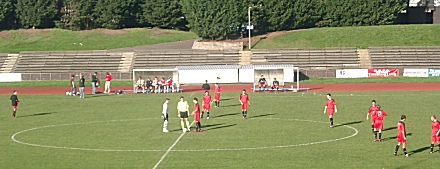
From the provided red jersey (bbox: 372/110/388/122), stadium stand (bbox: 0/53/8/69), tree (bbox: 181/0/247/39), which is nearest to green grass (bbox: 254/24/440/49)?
tree (bbox: 181/0/247/39)

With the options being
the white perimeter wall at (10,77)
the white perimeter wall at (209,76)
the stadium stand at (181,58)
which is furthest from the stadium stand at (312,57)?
the white perimeter wall at (10,77)

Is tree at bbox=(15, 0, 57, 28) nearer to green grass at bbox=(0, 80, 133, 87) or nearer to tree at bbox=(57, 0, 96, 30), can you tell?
tree at bbox=(57, 0, 96, 30)

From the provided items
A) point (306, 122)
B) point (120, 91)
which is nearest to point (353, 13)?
point (120, 91)

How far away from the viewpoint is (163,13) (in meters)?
115

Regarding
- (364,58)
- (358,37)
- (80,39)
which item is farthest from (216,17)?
(80,39)

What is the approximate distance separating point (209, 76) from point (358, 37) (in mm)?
32897

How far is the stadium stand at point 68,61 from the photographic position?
288 ft

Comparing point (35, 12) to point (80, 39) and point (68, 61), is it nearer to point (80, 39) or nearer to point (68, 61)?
point (80, 39)

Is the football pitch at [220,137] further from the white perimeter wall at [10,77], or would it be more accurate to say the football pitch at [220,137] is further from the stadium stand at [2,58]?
the stadium stand at [2,58]

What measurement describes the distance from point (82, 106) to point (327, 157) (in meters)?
28.6

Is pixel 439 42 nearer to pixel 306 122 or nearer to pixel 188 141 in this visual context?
pixel 306 122

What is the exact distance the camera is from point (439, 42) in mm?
93938

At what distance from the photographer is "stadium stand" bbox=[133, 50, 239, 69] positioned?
283 feet

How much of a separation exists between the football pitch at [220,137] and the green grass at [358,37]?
4297 cm
